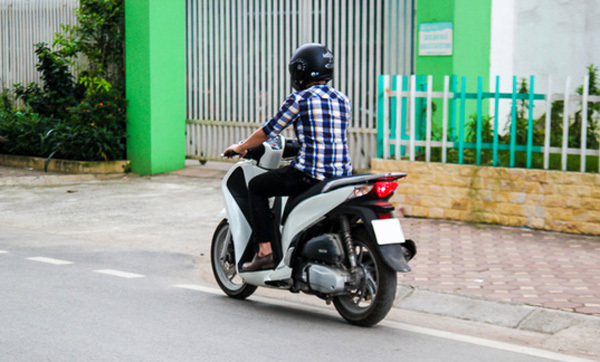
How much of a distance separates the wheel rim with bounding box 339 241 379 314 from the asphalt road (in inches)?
5.7

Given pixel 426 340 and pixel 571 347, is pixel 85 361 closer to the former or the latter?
pixel 426 340

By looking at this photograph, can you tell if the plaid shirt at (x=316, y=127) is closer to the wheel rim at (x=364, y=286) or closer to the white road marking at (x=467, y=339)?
the wheel rim at (x=364, y=286)

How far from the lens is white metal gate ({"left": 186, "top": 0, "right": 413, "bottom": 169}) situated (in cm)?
1291

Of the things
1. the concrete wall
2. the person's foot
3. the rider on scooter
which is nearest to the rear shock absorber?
the rider on scooter

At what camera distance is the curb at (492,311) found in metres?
6.08

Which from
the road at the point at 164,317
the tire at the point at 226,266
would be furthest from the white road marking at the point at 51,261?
the tire at the point at 226,266

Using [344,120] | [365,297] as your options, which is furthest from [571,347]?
[344,120]

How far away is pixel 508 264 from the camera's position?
8016 millimetres

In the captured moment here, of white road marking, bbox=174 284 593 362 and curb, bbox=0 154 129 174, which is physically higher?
curb, bbox=0 154 129 174

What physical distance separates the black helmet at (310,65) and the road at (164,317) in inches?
64.0

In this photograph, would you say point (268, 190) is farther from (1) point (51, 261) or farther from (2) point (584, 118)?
(2) point (584, 118)

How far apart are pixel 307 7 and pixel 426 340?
8625 mm

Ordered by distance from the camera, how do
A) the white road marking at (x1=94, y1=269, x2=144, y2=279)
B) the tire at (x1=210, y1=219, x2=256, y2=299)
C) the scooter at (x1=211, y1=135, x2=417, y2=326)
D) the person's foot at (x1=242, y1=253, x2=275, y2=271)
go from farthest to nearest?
1. the white road marking at (x1=94, y1=269, x2=144, y2=279)
2. the tire at (x1=210, y1=219, x2=256, y2=299)
3. the person's foot at (x1=242, y1=253, x2=275, y2=271)
4. the scooter at (x1=211, y1=135, x2=417, y2=326)

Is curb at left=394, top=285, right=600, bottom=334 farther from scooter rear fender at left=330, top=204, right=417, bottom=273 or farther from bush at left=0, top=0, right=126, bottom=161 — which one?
bush at left=0, top=0, right=126, bottom=161
